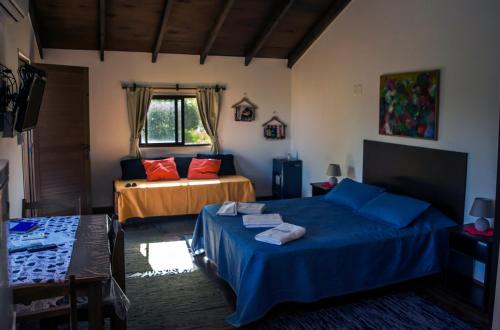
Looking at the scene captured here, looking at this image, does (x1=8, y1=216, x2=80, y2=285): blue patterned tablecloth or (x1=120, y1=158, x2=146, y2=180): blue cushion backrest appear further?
(x1=120, y1=158, x2=146, y2=180): blue cushion backrest

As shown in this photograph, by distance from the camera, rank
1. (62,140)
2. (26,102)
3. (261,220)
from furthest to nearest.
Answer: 1. (62,140)
2. (261,220)
3. (26,102)

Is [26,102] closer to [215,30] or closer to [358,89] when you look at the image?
[215,30]

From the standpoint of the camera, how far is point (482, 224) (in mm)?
3436

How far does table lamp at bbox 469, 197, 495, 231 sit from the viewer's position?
342cm

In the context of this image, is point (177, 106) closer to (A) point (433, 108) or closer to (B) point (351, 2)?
(B) point (351, 2)

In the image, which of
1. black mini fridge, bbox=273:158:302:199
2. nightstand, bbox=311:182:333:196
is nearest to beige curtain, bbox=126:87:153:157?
black mini fridge, bbox=273:158:302:199

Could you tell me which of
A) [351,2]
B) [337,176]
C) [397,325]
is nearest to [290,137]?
[337,176]

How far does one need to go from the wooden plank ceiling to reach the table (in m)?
3.39

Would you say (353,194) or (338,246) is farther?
(353,194)

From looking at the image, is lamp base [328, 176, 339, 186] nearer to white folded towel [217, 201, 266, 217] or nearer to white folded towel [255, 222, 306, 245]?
white folded towel [217, 201, 266, 217]

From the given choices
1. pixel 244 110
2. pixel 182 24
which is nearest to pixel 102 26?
pixel 182 24

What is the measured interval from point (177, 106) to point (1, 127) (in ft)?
13.5

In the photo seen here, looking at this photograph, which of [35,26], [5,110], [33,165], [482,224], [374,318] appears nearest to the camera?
[5,110]

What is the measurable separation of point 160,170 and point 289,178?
1.91 meters
